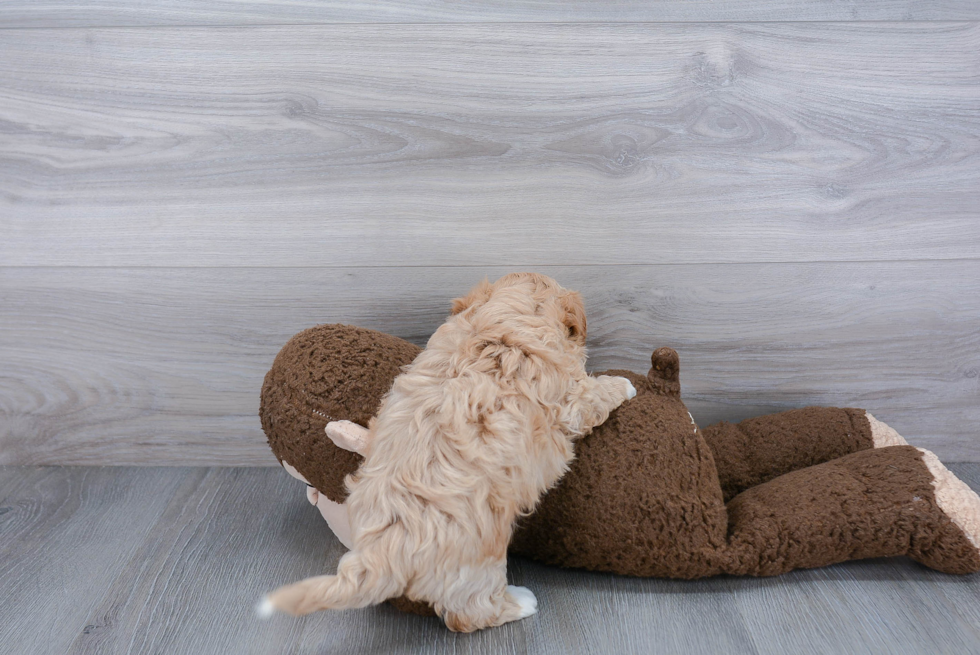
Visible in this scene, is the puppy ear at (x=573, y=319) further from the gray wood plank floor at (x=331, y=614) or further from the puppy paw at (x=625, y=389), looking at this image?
the gray wood plank floor at (x=331, y=614)

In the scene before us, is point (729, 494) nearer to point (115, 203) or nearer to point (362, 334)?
point (362, 334)

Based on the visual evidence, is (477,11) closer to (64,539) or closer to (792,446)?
(792,446)

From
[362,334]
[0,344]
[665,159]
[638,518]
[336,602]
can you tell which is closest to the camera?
[336,602]

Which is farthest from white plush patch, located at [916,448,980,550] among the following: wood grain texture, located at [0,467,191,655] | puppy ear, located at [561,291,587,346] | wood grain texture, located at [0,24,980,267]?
wood grain texture, located at [0,467,191,655]

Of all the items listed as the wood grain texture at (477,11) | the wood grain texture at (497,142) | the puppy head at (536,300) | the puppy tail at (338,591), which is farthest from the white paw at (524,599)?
the wood grain texture at (477,11)

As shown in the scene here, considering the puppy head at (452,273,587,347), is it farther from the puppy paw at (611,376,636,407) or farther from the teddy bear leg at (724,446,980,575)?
the teddy bear leg at (724,446,980,575)

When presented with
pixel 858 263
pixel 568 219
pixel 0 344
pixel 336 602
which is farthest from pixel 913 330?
pixel 0 344

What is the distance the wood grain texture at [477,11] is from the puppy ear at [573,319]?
1.44 ft

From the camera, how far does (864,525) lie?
2.95 feet

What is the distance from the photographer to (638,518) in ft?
2.93

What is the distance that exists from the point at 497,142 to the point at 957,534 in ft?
2.72

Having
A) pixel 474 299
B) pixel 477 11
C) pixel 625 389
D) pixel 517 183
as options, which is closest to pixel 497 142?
pixel 517 183

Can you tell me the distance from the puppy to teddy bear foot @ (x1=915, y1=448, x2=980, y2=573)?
1.52 feet

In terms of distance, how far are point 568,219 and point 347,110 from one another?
0.38m
